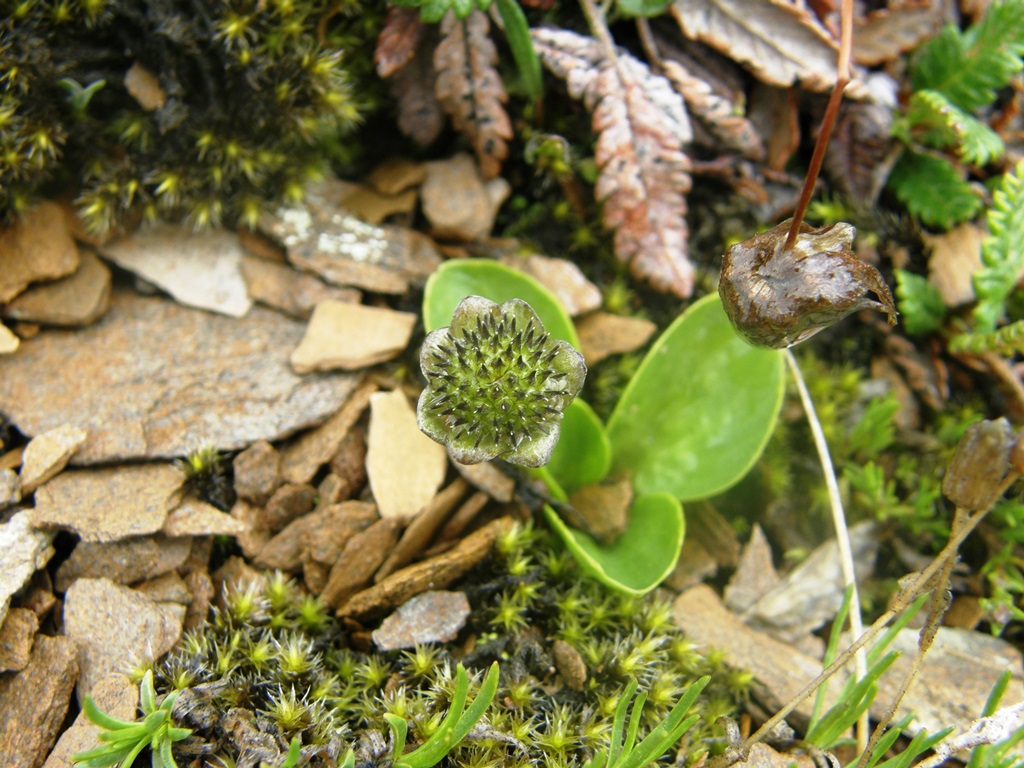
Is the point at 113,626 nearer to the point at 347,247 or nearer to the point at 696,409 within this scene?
the point at 347,247

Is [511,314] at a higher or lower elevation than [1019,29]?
lower

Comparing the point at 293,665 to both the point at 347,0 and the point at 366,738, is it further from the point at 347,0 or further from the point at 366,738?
the point at 347,0

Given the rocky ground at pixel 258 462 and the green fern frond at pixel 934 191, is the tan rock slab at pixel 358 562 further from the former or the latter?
the green fern frond at pixel 934 191

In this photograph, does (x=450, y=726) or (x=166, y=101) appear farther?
(x=166, y=101)

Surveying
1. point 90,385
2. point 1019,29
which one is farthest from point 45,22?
point 1019,29

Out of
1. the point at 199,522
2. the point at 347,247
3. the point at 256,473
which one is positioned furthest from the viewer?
the point at 347,247

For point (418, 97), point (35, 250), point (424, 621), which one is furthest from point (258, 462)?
point (418, 97)

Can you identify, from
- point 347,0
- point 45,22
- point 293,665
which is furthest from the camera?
point 347,0
